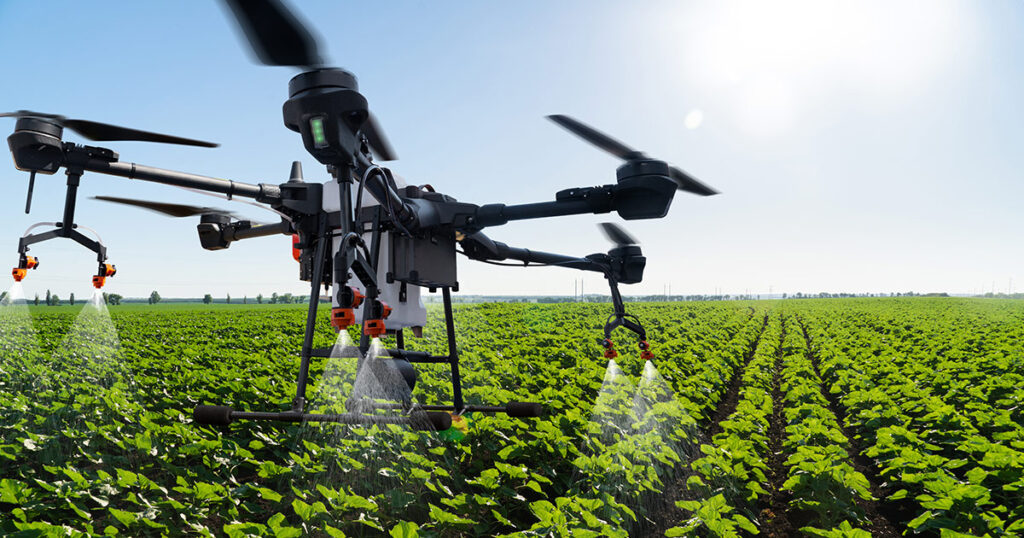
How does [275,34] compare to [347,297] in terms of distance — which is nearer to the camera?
[275,34]

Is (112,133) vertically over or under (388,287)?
over

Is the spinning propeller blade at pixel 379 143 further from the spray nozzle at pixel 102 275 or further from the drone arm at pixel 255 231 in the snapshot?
the spray nozzle at pixel 102 275

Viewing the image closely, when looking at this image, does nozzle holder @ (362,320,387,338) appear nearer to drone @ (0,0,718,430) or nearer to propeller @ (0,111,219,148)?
drone @ (0,0,718,430)

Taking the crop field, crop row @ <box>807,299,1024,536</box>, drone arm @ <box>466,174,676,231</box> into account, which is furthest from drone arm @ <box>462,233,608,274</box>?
crop row @ <box>807,299,1024,536</box>

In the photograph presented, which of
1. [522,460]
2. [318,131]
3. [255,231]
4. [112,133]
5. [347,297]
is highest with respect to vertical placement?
[112,133]

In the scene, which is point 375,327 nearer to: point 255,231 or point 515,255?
point 255,231

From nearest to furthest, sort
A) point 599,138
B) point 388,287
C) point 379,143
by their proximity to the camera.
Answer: point 599,138, point 388,287, point 379,143

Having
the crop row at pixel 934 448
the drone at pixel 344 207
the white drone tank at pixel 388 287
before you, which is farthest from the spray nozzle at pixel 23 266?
the crop row at pixel 934 448

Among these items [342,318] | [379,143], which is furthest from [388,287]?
[342,318]
